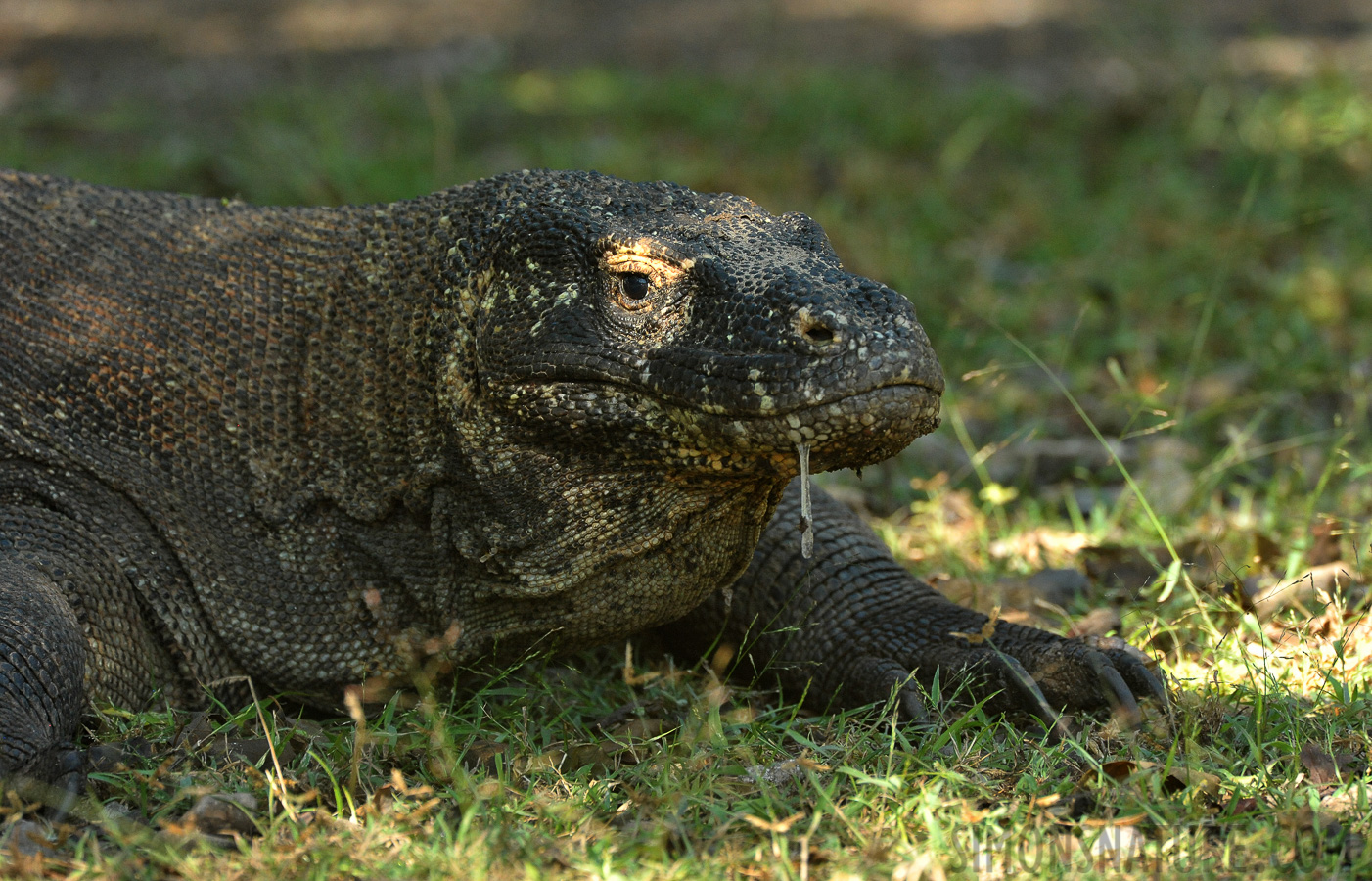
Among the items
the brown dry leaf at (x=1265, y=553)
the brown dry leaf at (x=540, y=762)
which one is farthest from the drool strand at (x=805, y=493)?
the brown dry leaf at (x=1265, y=553)

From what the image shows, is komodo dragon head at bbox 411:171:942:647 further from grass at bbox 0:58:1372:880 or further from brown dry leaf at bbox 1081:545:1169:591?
brown dry leaf at bbox 1081:545:1169:591

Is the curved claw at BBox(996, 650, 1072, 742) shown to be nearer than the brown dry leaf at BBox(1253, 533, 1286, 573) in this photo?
Yes

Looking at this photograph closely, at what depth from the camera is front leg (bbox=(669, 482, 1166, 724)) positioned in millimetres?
3777

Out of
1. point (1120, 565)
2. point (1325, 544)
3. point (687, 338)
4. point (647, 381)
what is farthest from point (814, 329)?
point (1325, 544)

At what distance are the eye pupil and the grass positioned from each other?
1065 millimetres

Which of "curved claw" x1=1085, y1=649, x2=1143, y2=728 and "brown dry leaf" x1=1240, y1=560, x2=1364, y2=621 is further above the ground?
"curved claw" x1=1085, y1=649, x2=1143, y2=728

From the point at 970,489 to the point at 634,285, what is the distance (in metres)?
2.69

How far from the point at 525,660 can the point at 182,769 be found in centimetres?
91

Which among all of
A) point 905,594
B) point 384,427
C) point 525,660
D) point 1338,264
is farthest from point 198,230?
point 1338,264

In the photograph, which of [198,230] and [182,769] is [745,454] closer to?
[182,769]

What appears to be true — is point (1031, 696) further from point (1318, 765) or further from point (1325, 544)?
point (1325, 544)

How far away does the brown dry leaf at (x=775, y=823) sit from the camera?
9.63 feet

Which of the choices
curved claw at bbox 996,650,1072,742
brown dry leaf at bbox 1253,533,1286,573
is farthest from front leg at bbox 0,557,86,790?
brown dry leaf at bbox 1253,533,1286,573

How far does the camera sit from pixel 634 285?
3.46m
